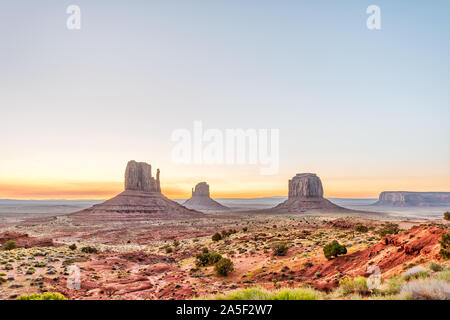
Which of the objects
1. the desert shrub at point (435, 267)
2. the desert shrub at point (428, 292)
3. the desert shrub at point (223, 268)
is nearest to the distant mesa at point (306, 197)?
the desert shrub at point (223, 268)

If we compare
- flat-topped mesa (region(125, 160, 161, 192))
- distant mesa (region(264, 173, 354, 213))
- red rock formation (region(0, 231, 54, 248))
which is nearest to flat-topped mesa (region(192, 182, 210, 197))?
distant mesa (region(264, 173, 354, 213))

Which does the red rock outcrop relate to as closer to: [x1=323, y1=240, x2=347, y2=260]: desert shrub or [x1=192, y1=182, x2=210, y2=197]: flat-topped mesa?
[x1=323, y1=240, x2=347, y2=260]: desert shrub

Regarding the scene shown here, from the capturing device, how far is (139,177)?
352ft

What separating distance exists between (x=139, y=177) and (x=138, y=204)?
63.0 ft

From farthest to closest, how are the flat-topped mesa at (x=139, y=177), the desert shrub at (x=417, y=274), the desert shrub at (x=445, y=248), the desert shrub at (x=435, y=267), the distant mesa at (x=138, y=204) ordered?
the flat-topped mesa at (x=139, y=177)
the distant mesa at (x=138, y=204)
the desert shrub at (x=445, y=248)
the desert shrub at (x=435, y=267)
the desert shrub at (x=417, y=274)

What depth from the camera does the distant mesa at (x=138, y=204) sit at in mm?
81250

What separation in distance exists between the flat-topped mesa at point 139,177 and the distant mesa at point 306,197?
6860cm

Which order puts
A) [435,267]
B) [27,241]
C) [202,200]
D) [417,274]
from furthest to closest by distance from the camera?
[202,200] < [27,241] < [435,267] < [417,274]

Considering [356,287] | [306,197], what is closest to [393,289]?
[356,287]

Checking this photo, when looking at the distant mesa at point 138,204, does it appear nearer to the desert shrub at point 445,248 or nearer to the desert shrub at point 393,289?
the desert shrub at point 445,248

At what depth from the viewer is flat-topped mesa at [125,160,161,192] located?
105 meters

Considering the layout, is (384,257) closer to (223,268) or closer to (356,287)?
(356,287)

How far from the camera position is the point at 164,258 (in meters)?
25.0
